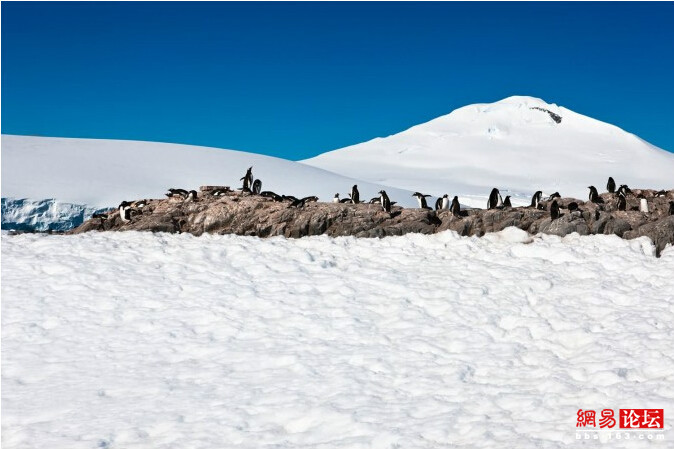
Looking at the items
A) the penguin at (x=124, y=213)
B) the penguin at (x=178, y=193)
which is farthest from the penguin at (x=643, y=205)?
the penguin at (x=124, y=213)

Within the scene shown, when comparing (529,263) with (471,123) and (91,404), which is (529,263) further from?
(471,123)

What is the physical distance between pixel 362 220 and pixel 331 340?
563 centimetres

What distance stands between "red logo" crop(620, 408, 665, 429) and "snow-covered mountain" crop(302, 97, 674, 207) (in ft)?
222

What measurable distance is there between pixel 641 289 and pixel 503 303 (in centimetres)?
230

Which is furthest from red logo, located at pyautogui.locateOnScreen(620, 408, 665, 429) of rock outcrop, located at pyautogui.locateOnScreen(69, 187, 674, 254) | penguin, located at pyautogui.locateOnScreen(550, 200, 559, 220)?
penguin, located at pyautogui.locateOnScreen(550, 200, 559, 220)

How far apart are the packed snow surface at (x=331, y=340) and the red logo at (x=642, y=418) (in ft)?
0.36

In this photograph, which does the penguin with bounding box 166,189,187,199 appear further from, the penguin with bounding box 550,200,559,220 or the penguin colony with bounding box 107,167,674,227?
the penguin with bounding box 550,200,559,220

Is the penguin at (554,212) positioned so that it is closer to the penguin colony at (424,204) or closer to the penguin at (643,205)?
the penguin colony at (424,204)

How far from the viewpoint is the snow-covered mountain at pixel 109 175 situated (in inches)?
Result: 1288

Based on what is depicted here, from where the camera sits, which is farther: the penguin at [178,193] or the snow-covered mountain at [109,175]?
the snow-covered mountain at [109,175]

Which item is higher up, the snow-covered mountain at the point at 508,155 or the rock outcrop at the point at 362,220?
the snow-covered mountain at the point at 508,155

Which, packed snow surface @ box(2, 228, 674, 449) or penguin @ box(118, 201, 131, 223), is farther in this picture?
penguin @ box(118, 201, 131, 223)

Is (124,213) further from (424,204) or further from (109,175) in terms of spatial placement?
(109,175)

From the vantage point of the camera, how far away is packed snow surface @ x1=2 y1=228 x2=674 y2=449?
7.83m
